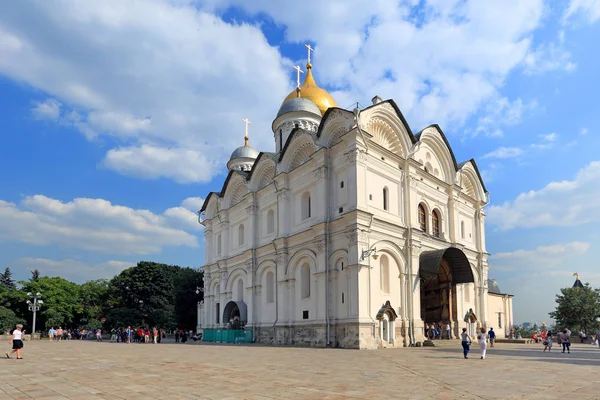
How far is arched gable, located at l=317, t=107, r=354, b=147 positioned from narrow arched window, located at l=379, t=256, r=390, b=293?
23.7 feet

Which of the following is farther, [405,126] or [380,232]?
[405,126]

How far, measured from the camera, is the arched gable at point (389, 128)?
93.6ft

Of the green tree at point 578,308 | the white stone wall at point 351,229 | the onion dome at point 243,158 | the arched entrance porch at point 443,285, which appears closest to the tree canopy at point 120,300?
the onion dome at point 243,158

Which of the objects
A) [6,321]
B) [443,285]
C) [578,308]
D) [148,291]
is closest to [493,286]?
[578,308]

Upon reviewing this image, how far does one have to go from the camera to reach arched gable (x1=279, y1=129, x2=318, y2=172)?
3114 centimetres

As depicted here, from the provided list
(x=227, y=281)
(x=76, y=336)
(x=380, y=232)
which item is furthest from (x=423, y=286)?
(x=76, y=336)

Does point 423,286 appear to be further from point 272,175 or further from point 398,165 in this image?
point 272,175

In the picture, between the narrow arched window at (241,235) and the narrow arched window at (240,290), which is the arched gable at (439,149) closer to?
the narrow arched window at (241,235)

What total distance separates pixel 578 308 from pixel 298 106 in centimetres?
3088

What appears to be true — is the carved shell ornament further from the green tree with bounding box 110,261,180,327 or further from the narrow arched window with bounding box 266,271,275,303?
the green tree with bounding box 110,261,180,327

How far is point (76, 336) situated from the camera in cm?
5191

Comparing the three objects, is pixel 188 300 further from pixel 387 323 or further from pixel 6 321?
pixel 387 323

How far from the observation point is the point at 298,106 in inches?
1544

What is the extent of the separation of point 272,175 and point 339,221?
31.3ft
